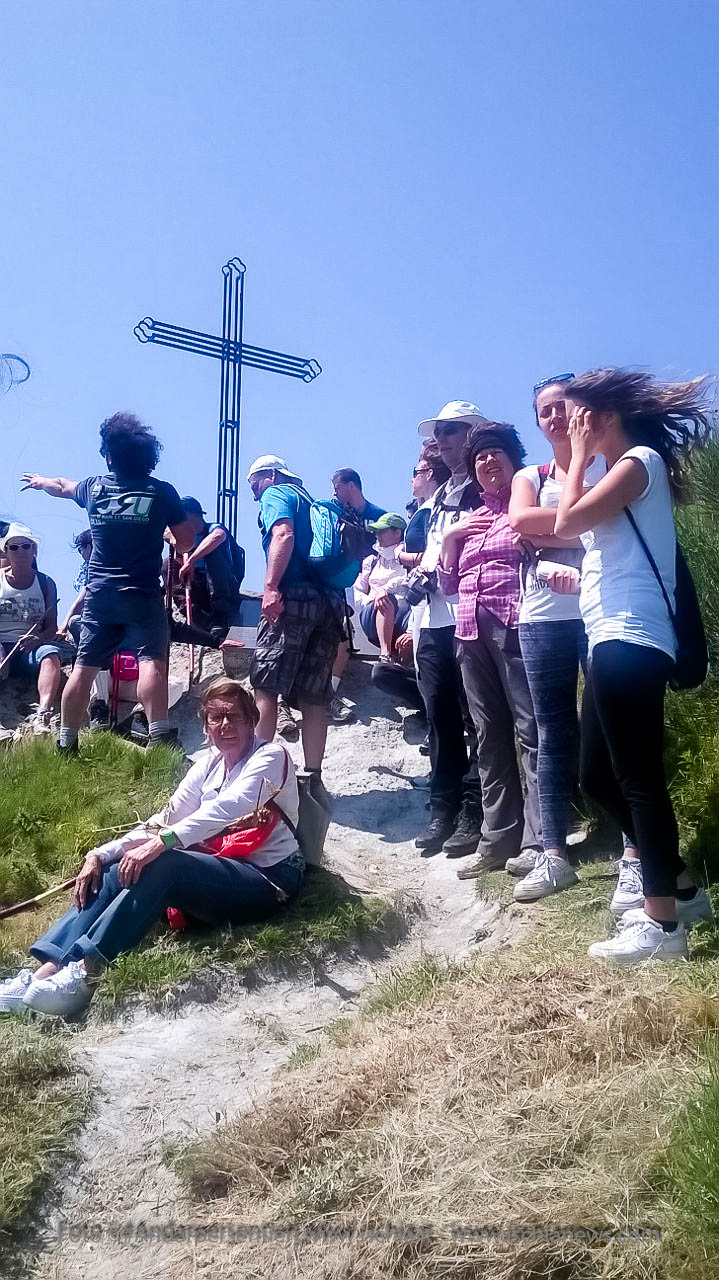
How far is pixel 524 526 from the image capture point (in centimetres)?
449

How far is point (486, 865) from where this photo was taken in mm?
5457

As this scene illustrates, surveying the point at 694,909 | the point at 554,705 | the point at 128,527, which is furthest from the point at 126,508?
the point at 694,909

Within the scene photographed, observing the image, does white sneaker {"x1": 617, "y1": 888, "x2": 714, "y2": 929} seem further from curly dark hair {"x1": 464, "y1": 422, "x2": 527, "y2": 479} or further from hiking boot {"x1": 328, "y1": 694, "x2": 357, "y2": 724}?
hiking boot {"x1": 328, "y1": 694, "x2": 357, "y2": 724}

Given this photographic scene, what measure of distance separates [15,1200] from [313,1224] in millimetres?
973

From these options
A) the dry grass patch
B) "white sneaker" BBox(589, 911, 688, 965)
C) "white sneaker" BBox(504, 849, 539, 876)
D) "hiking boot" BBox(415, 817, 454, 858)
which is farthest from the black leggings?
"hiking boot" BBox(415, 817, 454, 858)

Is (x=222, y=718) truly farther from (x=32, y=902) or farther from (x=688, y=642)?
(x=688, y=642)

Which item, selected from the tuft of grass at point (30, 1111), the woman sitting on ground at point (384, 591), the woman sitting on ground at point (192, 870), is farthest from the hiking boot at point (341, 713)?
the tuft of grass at point (30, 1111)

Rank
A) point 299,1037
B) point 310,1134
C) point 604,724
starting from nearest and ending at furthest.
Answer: point 310,1134
point 604,724
point 299,1037

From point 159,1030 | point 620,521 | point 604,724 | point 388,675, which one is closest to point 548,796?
point 604,724

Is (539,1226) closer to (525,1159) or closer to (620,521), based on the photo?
(525,1159)

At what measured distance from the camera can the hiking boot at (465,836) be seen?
5957 mm

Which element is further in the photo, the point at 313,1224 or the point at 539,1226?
the point at 313,1224

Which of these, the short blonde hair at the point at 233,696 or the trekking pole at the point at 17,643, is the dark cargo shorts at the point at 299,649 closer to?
the short blonde hair at the point at 233,696

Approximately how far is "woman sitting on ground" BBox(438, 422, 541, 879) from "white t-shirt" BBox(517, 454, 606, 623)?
1.44ft
